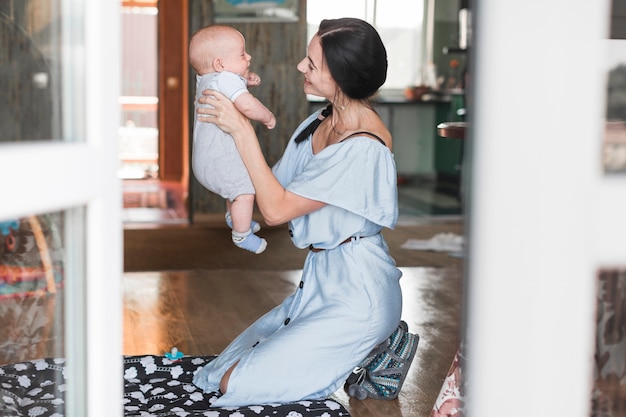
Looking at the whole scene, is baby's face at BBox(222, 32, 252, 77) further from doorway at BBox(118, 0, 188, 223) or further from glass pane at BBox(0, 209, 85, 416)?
doorway at BBox(118, 0, 188, 223)

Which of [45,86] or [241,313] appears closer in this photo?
[45,86]

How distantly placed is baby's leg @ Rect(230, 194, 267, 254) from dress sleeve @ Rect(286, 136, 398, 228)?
12cm

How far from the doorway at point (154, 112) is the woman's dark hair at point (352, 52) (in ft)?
14.2

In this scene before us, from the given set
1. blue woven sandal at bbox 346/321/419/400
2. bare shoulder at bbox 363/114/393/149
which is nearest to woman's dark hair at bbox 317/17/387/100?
bare shoulder at bbox 363/114/393/149

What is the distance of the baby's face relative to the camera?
231 cm

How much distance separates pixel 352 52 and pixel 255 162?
406 millimetres

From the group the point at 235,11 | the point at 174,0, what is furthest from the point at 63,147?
the point at 174,0

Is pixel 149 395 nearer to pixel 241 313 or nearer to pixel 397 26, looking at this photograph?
pixel 241 313

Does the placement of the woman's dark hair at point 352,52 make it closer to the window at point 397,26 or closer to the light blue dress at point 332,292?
the light blue dress at point 332,292

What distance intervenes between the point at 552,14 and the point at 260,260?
4231 millimetres

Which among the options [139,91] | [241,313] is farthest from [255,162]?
[139,91]

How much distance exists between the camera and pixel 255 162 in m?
2.31

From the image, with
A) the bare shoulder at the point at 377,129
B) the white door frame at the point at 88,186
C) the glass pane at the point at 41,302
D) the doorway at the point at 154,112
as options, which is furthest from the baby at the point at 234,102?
the doorway at the point at 154,112

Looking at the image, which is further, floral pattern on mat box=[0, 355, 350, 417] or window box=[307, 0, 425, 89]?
window box=[307, 0, 425, 89]
